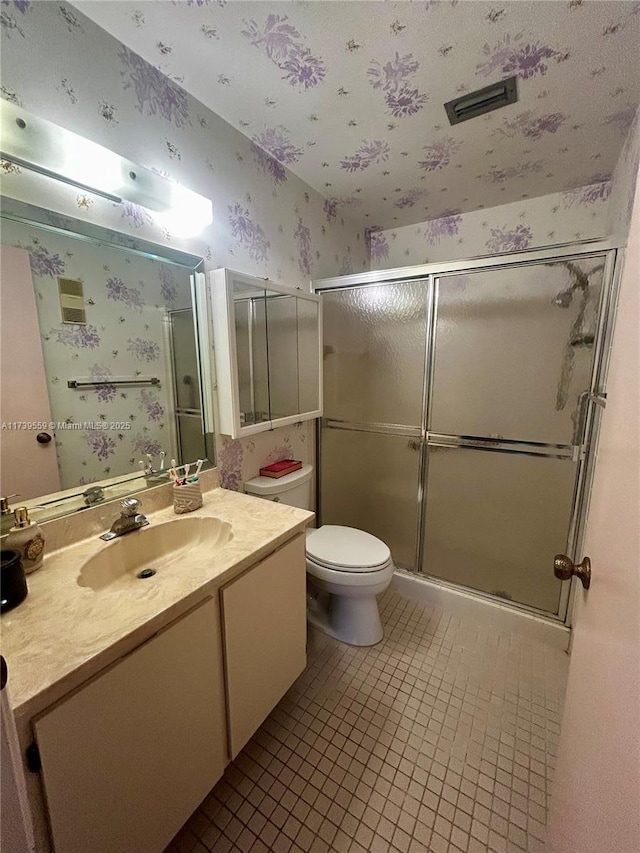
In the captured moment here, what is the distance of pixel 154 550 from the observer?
47.1 inches

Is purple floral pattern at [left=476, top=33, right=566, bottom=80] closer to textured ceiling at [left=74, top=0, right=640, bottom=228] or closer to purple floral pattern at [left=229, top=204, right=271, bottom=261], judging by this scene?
textured ceiling at [left=74, top=0, right=640, bottom=228]

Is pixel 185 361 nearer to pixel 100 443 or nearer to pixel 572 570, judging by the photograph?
pixel 100 443

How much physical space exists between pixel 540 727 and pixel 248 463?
5.18 ft

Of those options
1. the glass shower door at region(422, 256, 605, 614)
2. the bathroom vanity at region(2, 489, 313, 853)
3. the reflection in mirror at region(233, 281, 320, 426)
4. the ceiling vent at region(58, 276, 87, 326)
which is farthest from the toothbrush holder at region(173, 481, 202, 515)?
the glass shower door at region(422, 256, 605, 614)

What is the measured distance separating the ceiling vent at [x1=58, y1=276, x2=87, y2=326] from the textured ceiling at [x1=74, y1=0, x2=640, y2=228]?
76 centimetres

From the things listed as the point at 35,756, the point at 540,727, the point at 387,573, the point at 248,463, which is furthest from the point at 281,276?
the point at 540,727

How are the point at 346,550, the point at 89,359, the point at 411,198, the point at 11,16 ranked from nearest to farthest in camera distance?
the point at 11,16, the point at 89,359, the point at 346,550, the point at 411,198

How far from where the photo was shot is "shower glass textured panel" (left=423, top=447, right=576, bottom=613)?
5.50 ft

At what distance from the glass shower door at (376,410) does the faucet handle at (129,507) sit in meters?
1.33

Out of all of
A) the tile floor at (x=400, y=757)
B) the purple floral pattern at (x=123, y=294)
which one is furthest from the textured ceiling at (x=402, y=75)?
the tile floor at (x=400, y=757)

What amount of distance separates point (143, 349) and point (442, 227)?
6.99 feet

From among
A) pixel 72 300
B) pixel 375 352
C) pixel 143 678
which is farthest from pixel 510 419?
pixel 72 300

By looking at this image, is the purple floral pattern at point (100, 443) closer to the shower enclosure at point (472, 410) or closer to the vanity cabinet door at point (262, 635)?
the vanity cabinet door at point (262, 635)

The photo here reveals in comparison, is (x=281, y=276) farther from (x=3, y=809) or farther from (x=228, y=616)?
(x=3, y=809)
